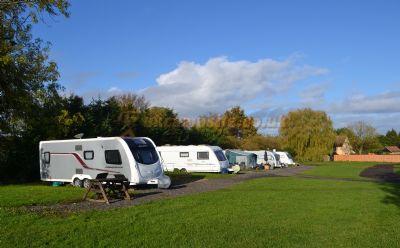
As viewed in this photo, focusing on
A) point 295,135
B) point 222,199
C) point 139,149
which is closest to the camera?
point 222,199

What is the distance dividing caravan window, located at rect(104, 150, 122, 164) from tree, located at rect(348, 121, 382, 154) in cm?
10156

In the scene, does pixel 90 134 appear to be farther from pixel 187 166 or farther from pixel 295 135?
pixel 295 135

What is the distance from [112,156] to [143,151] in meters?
1.54

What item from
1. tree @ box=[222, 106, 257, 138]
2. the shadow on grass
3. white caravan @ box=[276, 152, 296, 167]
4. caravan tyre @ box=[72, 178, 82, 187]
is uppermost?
tree @ box=[222, 106, 257, 138]

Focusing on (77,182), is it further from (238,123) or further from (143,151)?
(238,123)

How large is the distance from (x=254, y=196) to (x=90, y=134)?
873 inches

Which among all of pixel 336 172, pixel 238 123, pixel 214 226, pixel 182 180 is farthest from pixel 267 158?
pixel 214 226

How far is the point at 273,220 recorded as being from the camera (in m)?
11.7

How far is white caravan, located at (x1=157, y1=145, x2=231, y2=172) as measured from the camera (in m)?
37.7

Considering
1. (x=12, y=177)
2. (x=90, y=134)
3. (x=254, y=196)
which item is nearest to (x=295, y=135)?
(x=90, y=134)

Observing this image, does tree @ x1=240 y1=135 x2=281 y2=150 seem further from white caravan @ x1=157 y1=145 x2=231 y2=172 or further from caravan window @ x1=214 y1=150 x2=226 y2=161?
white caravan @ x1=157 y1=145 x2=231 y2=172

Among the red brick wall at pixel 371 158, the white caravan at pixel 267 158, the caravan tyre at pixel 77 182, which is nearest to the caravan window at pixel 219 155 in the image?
the white caravan at pixel 267 158

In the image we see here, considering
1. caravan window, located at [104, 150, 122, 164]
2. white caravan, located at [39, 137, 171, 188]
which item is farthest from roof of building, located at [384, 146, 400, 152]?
caravan window, located at [104, 150, 122, 164]

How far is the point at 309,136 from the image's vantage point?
7788 cm
